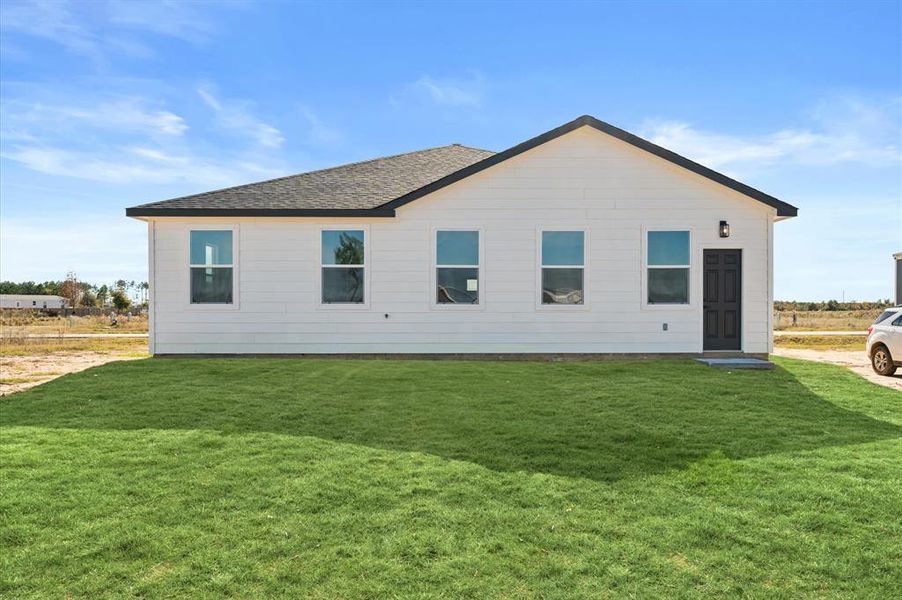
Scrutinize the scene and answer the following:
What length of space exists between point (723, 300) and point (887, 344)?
10.9 feet

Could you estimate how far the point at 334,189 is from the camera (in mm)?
14172

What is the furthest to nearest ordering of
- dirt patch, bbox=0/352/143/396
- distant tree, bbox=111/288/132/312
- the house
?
distant tree, bbox=111/288/132/312
the house
dirt patch, bbox=0/352/143/396

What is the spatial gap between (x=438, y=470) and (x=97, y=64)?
15470 millimetres

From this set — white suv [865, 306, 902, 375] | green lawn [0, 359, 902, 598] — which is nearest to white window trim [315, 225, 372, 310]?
green lawn [0, 359, 902, 598]

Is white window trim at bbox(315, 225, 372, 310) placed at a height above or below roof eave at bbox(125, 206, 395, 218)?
below

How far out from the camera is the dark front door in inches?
503

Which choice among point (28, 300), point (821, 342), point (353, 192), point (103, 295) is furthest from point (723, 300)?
point (28, 300)

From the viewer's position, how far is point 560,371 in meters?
10.7

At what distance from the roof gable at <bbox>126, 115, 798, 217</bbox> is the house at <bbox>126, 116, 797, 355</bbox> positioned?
55mm

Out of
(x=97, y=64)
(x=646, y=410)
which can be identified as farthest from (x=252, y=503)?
(x=97, y=64)

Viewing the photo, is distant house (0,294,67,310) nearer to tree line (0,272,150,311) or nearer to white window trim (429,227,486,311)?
tree line (0,272,150,311)

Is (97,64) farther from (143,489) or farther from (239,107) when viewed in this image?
(143,489)

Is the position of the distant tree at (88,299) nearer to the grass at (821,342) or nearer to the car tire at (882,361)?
the grass at (821,342)

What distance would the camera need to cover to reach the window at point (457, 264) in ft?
42.2
